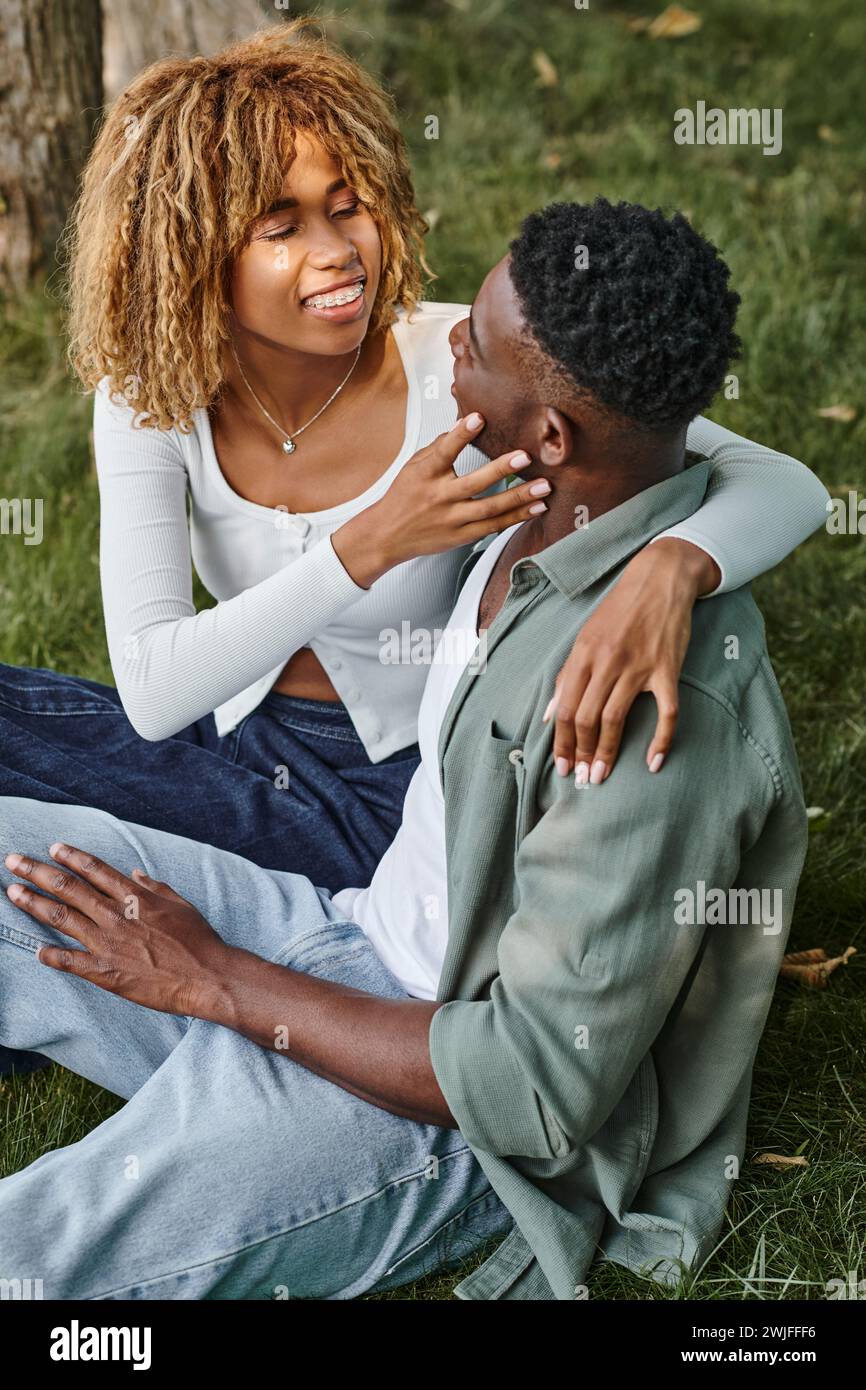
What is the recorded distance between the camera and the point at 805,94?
682cm

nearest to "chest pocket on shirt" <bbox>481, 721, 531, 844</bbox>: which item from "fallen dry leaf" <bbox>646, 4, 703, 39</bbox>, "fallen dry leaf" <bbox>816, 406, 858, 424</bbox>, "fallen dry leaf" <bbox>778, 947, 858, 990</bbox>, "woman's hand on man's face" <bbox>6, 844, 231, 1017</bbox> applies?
"woman's hand on man's face" <bbox>6, 844, 231, 1017</bbox>

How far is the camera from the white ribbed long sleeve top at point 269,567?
8.63ft

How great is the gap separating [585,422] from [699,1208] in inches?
50.0

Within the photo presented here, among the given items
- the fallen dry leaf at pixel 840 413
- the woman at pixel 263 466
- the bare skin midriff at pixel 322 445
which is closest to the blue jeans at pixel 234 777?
the woman at pixel 263 466

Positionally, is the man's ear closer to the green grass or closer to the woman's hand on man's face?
the green grass

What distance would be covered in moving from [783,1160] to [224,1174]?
1097mm

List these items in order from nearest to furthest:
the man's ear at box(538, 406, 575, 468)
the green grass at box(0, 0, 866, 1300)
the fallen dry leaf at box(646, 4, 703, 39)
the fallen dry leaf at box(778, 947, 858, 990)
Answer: the man's ear at box(538, 406, 575, 468) < the green grass at box(0, 0, 866, 1300) < the fallen dry leaf at box(778, 947, 858, 990) < the fallen dry leaf at box(646, 4, 703, 39)

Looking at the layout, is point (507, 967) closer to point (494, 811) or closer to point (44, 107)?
point (494, 811)

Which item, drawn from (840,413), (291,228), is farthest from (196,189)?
(840,413)

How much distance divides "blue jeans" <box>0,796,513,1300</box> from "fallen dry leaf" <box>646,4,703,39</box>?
19.2ft

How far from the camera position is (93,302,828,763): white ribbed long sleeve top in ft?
8.63

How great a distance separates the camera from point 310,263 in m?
2.77

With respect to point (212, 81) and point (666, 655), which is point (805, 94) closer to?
point (212, 81)

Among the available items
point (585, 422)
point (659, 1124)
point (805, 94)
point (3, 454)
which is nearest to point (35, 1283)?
point (659, 1124)
